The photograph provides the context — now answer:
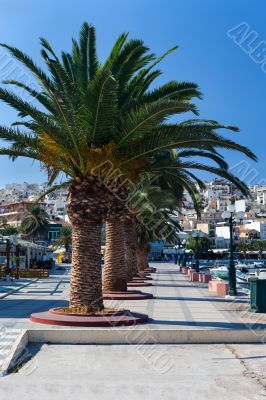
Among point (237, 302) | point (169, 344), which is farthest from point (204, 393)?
point (237, 302)

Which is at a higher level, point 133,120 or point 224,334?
point 133,120

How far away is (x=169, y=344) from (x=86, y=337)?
1767 mm

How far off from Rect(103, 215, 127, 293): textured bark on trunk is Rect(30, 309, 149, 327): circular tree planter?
5.76 metres

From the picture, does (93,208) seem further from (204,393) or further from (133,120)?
(204,393)

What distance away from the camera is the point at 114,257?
1944 cm

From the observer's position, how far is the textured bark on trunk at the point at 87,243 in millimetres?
13492

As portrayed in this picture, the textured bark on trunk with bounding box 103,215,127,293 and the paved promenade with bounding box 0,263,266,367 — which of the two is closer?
the paved promenade with bounding box 0,263,266,367

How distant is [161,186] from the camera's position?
104 feet

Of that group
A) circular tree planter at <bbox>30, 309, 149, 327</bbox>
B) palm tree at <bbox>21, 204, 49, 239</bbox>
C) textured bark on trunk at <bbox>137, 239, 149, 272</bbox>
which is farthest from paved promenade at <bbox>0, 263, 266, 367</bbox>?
palm tree at <bbox>21, 204, 49, 239</bbox>

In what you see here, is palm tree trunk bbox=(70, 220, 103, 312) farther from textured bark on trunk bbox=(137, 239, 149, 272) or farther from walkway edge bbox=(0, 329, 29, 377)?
textured bark on trunk bbox=(137, 239, 149, 272)

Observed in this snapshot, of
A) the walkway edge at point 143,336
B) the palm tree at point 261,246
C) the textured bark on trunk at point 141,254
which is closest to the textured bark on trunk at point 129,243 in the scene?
the textured bark on trunk at point 141,254

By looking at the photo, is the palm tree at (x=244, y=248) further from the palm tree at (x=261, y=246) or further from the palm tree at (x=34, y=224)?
the palm tree at (x=34, y=224)

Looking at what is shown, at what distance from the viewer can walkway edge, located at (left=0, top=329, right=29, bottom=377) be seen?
28.7 feet

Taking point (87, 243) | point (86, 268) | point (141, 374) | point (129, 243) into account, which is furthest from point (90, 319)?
point (129, 243)
